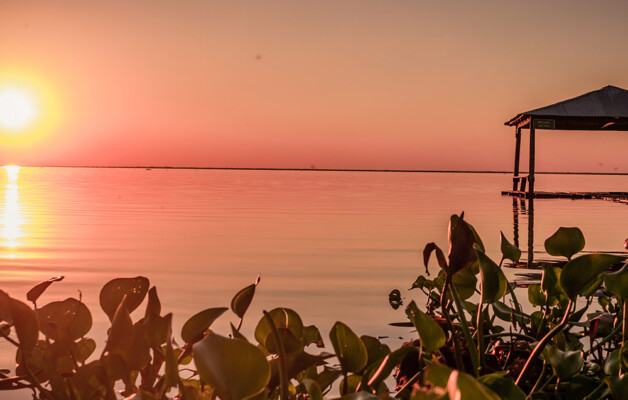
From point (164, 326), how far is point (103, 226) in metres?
14.5

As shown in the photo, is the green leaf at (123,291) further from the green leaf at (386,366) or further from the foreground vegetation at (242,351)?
the green leaf at (386,366)

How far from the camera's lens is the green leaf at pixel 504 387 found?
98cm

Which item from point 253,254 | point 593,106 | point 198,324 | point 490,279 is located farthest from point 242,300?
point 593,106

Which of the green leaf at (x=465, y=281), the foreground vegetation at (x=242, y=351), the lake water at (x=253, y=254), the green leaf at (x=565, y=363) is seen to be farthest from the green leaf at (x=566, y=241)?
the lake water at (x=253, y=254)

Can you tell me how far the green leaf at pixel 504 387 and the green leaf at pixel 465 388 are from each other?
0.40m

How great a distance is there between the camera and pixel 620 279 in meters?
1.47

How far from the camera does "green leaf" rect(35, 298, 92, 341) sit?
1.38m

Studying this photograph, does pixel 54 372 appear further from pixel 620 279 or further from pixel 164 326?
pixel 620 279

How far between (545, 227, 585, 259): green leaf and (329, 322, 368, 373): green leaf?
1033 millimetres

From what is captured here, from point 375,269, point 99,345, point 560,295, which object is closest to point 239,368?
point 560,295

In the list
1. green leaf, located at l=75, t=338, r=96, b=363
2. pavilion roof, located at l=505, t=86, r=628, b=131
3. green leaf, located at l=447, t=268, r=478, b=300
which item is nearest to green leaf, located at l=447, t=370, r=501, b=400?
green leaf, located at l=75, t=338, r=96, b=363

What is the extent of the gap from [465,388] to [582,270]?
107 cm

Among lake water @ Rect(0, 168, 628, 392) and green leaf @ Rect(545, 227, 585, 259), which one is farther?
lake water @ Rect(0, 168, 628, 392)

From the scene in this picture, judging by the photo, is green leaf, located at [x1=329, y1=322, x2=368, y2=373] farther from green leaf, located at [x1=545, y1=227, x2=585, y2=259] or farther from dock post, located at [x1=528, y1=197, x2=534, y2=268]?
dock post, located at [x1=528, y1=197, x2=534, y2=268]
